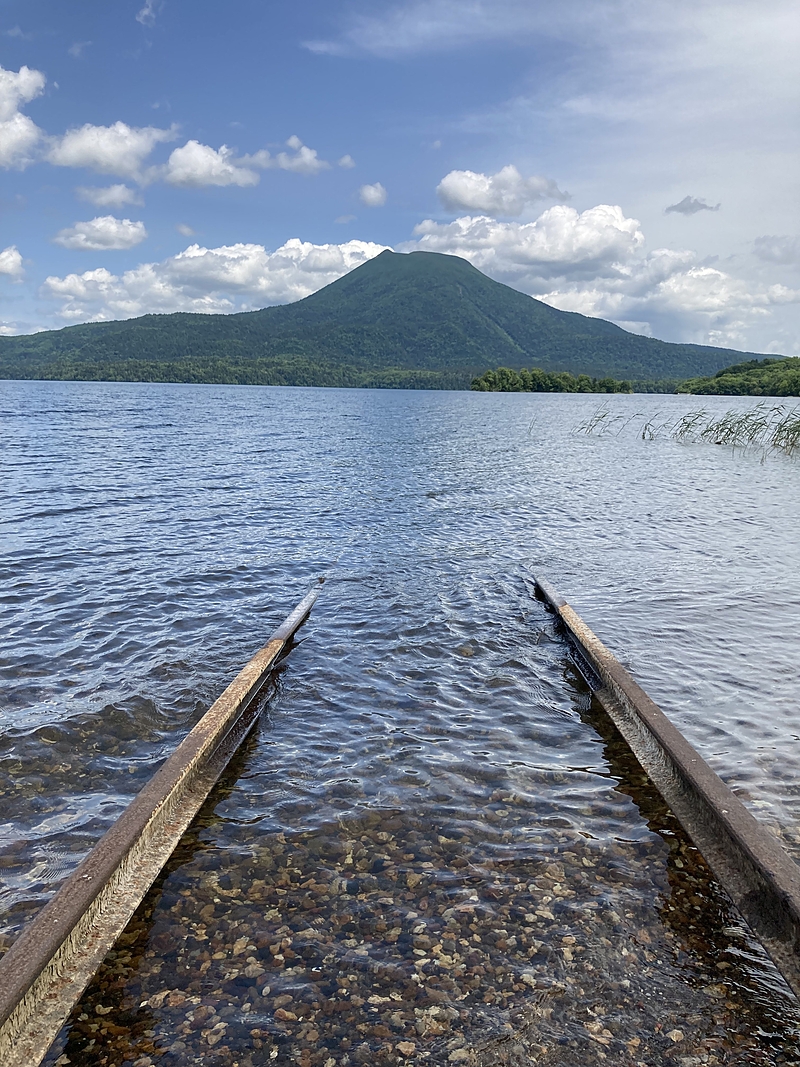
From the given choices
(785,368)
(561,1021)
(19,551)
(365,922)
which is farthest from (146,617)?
(785,368)

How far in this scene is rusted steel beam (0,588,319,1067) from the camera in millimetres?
3268

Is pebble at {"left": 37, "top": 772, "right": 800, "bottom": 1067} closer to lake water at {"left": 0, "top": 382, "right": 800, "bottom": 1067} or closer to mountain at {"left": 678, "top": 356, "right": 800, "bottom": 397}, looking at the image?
lake water at {"left": 0, "top": 382, "right": 800, "bottom": 1067}

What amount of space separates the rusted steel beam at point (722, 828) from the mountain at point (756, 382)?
5626 inches

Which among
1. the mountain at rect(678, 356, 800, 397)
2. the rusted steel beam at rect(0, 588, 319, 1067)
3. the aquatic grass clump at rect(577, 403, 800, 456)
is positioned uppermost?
the mountain at rect(678, 356, 800, 397)

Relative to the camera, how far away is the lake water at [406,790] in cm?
375

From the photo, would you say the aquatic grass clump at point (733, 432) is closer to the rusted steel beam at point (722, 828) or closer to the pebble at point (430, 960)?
the rusted steel beam at point (722, 828)

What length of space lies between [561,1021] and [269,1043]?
4.93ft

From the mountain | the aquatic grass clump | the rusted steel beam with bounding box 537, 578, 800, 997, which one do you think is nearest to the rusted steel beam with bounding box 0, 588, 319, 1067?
the rusted steel beam with bounding box 537, 578, 800, 997

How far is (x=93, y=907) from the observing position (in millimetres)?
3945

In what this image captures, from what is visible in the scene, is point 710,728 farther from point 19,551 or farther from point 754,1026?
point 19,551

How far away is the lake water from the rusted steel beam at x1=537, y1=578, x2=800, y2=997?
24 cm

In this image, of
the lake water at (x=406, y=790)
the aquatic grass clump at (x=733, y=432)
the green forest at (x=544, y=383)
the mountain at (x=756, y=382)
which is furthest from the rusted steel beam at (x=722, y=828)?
the green forest at (x=544, y=383)

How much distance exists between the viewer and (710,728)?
7363 mm

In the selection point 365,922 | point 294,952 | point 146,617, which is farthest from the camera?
point 146,617
